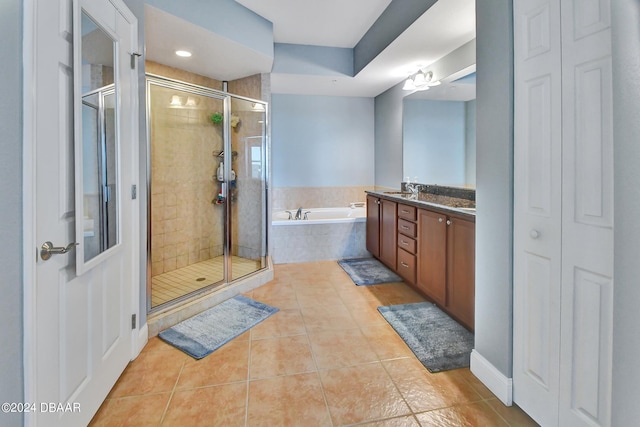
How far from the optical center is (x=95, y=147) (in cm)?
154

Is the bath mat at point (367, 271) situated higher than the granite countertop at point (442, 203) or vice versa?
the granite countertop at point (442, 203)

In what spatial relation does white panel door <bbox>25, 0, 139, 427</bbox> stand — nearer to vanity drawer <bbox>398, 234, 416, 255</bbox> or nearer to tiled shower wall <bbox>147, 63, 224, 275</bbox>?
tiled shower wall <bbox>147, 63, 224, 275</bbox>

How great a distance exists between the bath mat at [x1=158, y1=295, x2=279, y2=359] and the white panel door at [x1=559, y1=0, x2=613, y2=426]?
6.35 feet

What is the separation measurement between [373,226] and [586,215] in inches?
113

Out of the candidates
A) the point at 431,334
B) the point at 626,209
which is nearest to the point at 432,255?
the point at 431,334

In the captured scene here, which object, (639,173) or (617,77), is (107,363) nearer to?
(639,173)

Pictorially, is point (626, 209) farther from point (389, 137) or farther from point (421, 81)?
point (389, 137)

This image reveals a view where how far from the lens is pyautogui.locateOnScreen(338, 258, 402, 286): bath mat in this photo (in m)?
3.46

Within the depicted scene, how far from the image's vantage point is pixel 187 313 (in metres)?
2.52

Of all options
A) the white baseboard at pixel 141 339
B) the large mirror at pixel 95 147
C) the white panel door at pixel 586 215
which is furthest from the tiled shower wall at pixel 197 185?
the white panel door at pixel 586 215

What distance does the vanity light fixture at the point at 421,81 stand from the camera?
11.6ft

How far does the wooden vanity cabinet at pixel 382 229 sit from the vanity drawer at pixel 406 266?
0.41ft

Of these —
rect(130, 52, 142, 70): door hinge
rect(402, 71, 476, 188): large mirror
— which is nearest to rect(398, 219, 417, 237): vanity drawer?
rect(402, 71, 476, 188): large mirror

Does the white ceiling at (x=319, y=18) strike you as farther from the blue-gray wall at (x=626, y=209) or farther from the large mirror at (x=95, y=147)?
the blue-gray wall at (x=626, y=209)
